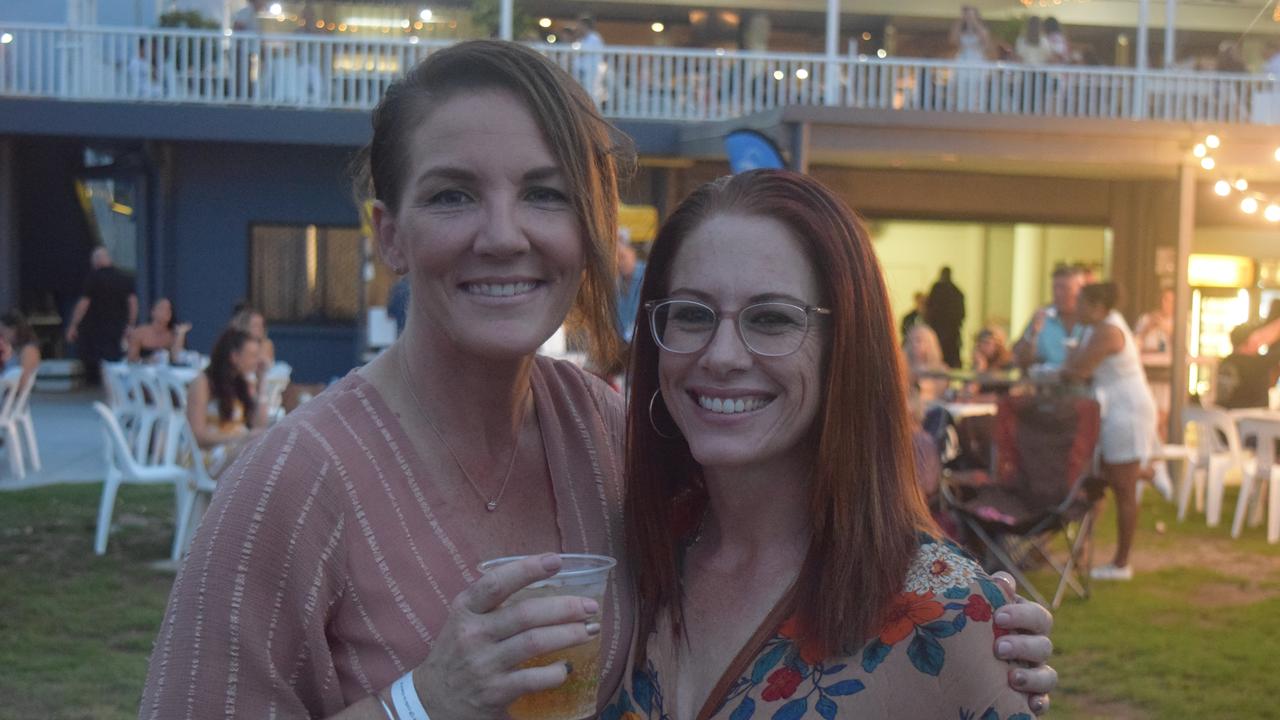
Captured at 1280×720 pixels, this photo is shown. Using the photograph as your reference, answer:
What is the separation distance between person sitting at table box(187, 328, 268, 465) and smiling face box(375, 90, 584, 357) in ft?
20.5

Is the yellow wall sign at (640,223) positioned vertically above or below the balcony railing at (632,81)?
below

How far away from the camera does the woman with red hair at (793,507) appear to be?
164cm

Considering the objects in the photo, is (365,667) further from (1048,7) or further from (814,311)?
(1048,7)

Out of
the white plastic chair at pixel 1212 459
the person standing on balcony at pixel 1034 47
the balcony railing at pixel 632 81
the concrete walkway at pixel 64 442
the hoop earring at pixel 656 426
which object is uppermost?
the person standing on balcony at pixel 1034 47

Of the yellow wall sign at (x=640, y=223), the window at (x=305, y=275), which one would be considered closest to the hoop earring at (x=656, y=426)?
the yellow wall sign at (x=640, y=223)

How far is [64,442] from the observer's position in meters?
13.3

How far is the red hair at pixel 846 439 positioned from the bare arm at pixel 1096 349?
6.87 meters

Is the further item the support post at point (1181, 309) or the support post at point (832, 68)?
the support post at point (832, 68)

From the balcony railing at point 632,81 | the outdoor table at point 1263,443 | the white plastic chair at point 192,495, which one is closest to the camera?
the white plastic chair at point 192,495

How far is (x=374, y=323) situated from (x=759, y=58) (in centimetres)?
817

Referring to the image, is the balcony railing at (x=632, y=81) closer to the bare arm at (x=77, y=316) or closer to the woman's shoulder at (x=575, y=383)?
the bare arm at (x=77, y=316)

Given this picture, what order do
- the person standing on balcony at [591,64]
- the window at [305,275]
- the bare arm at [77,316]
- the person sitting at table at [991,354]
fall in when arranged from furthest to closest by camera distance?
1. the window at [305,275]
2. the person standing on balcony at [591,64]
3. the bare arm at [77,316]
4. the person sitting at table at [991,354]

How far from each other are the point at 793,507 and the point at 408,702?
625 millimetres

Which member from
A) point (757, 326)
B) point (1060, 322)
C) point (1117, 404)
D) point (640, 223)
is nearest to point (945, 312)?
point (640, 223)
